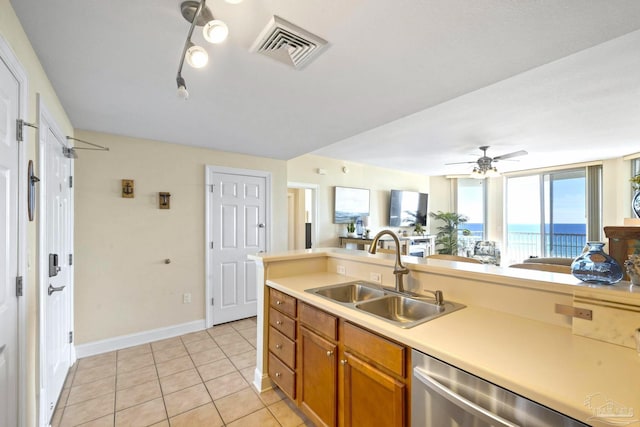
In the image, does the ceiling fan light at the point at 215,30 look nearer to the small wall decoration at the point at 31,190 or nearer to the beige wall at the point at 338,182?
the small wall decoration at the point at 31,190

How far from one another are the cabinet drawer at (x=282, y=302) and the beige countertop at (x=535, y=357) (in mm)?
575

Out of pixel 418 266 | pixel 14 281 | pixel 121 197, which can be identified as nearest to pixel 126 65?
pixel 14 281

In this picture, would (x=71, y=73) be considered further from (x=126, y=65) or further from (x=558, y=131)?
(x=558, y=131)

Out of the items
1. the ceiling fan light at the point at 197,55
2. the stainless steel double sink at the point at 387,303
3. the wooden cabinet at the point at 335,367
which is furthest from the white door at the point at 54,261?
the stainless steel double sink at the point at 387,303

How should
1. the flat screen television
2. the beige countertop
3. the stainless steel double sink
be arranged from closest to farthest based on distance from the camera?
the beige countertop, the stainless steel double sink, the flat screen television

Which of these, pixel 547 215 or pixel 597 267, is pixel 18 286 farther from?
pixel 547 215

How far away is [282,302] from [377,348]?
0.92 metres

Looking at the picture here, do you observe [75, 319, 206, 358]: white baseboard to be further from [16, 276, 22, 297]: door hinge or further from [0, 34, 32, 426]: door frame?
[16, 276, 22, 297]: door hinge

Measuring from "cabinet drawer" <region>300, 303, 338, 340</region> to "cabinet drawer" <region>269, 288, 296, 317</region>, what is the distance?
11 cm

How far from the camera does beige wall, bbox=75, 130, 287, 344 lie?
2.78 m

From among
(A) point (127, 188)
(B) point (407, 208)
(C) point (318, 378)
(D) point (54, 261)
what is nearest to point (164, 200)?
(A) point (127, 188)

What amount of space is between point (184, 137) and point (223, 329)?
2.34 meters

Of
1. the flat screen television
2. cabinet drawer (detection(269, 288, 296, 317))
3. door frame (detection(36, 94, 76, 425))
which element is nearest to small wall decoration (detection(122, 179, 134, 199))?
door frame (detection(36, 94, 76, 425))

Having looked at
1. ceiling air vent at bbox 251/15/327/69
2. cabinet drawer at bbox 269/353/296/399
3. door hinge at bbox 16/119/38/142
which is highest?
ceiling air vent at bbox 251/15/327/69
